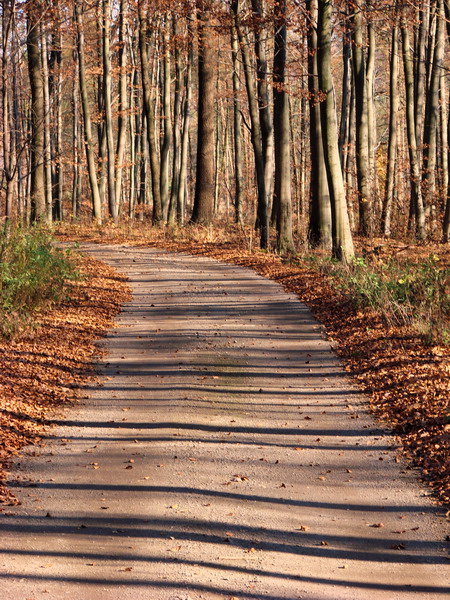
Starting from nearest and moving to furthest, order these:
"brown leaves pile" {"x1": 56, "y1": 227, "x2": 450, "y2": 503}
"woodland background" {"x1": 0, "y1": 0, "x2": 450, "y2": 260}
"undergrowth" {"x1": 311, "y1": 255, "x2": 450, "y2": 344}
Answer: "brown leaves pile" {"x1": 56, "y1": 227, "x2": 450, "y2": 503} → "undergrowth" {"x1": 311, "y1": 255, "x2": 450, "y2": 344} → "woodland background" {"x1": 0, "y1": 0, "x2": 450, "y2": 260}

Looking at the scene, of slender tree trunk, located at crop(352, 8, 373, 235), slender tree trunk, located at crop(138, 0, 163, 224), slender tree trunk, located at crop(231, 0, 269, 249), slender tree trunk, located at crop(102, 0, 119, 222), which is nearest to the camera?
slender tree trunk, located at crop(231, 0, 269, 249)

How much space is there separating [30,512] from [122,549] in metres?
0.99

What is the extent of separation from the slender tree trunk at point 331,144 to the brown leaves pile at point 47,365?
4.83 metres

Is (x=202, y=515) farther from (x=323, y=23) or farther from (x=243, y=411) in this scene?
(x=323, y=23)

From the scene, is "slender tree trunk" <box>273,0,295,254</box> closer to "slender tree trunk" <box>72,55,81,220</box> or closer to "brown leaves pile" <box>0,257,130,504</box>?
"brown leaves pile" <box>0,257,130,504</box>

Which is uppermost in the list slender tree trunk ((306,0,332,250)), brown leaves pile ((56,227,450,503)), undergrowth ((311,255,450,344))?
slender tree trunk ((306,0,332,250))

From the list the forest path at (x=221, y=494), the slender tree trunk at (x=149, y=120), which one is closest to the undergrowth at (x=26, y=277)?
the forest path at (x=221, y=494)

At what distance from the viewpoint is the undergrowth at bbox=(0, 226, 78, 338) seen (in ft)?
35.5

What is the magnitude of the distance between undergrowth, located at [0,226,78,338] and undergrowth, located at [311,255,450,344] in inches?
199

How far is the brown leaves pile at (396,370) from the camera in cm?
666

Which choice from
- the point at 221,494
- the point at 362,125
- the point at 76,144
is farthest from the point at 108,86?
the point at 221,494

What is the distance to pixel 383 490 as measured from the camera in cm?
591

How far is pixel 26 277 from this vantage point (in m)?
11.9

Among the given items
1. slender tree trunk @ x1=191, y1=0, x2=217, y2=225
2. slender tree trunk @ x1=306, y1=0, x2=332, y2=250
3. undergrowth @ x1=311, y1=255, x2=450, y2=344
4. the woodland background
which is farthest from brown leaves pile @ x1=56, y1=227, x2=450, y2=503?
slender tree trunk @ x1=191, y1=0, x2=217, y2=225
